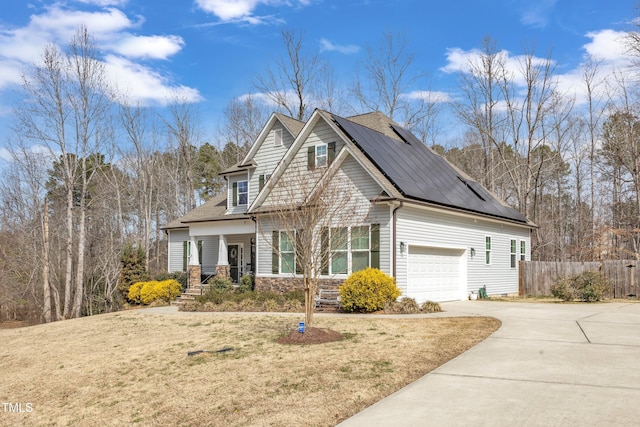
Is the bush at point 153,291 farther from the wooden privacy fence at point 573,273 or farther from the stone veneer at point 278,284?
the wooden privacy fence at point 573,273

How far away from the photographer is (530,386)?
6590 mm

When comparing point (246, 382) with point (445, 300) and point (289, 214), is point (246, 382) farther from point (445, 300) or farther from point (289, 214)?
point (445, 300)

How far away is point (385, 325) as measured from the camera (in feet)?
40.8

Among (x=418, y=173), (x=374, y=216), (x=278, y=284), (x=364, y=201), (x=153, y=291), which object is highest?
Answer: (x=418, y=173)

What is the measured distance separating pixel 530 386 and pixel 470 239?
565 inches

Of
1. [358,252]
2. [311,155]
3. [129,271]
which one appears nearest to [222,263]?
[129,271]

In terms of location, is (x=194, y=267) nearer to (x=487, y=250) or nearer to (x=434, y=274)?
(x=434, y=274)

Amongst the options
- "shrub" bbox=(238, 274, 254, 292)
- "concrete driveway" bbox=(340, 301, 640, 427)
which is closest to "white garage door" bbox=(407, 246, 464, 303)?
"concrete driveway" bbox=(340, 301, 640, 427)

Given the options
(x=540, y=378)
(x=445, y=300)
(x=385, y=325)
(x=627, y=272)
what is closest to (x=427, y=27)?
(x=445, y=300)

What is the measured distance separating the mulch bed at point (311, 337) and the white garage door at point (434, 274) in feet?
23.2

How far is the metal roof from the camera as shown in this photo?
17456 millimetres

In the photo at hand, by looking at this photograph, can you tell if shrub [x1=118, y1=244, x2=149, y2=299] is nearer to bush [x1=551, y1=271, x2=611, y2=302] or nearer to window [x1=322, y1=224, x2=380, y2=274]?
window [x1=322, y1=224, x2=380, y2=274]

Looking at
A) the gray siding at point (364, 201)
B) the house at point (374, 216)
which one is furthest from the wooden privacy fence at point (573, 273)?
the gray siding at point (364, 201)

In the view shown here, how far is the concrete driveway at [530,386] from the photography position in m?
5.43
